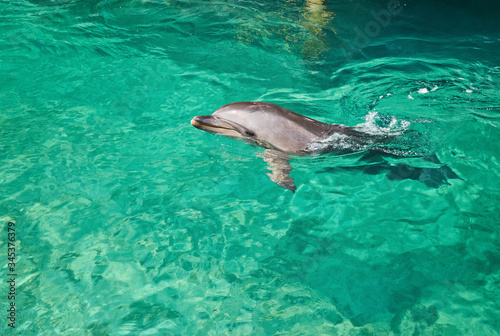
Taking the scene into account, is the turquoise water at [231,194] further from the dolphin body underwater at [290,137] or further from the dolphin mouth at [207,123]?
the dolphin mouth at [207,123]

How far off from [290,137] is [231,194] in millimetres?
1046

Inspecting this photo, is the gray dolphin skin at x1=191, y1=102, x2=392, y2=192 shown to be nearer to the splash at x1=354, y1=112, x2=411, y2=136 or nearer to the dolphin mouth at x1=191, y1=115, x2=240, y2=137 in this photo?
the dolphin mouth at x1=191, y1=115, x2=240, y2=137

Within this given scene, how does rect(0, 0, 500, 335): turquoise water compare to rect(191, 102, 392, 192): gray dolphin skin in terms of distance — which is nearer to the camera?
rect(0, 0, 500, 335): turquoise water

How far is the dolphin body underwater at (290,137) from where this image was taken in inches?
193

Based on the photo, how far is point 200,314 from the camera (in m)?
3.36

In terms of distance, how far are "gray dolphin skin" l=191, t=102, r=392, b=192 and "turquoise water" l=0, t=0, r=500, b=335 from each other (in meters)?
0.19

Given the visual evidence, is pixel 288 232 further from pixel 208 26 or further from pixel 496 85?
pixel 208 26

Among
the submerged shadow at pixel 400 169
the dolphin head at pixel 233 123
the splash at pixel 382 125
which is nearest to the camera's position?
the submerged shadow at pixel 400 169

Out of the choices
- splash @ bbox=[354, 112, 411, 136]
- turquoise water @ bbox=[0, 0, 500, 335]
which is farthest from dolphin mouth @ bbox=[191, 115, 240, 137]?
splash @ bbox=[354, 112, 411, 136]

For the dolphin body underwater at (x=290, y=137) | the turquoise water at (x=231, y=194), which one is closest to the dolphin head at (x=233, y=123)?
the dolphin body underwater at (x=290, y=137)

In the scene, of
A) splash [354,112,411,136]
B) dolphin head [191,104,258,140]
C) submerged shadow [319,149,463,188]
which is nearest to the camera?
submerged shadow [319,149,463,188]

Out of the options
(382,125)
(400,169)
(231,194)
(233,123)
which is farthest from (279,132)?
(382,125)

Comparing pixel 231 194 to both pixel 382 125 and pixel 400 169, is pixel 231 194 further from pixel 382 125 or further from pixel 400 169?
pixel 382 125

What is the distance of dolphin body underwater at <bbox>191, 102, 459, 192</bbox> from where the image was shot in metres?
4.89
